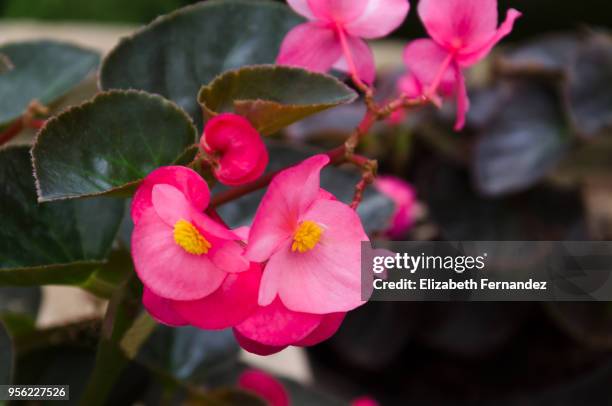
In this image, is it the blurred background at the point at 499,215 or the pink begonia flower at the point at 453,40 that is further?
the blurred background at the point at 499,215

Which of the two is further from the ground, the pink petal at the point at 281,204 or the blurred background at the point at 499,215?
the pink petal at the point at 281,204

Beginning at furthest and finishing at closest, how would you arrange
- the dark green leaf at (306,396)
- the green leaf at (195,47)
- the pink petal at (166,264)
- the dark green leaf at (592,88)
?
the dark green leaf at (592,88) → the dark green leaf at (306,396) → the green leaf at (195,47) → the pink petal at (166,264)

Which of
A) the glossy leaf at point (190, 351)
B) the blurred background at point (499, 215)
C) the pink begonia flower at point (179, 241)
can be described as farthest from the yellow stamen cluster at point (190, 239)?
the blurred background at point (499, 215)

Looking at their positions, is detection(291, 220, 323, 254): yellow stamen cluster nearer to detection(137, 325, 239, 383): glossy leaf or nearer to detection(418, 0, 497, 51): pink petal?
detection(418, 0, 497, 51): pink petal

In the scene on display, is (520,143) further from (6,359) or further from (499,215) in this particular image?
(6,359)

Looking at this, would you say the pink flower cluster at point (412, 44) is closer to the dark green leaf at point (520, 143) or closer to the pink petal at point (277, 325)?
the pink petal at point (277, 325)

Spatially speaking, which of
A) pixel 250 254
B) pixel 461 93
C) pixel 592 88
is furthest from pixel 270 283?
pixel 592 88

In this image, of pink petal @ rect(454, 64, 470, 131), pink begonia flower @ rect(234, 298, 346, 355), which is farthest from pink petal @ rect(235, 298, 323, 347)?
pink petal @ rect(454, 64, 470, 131)
